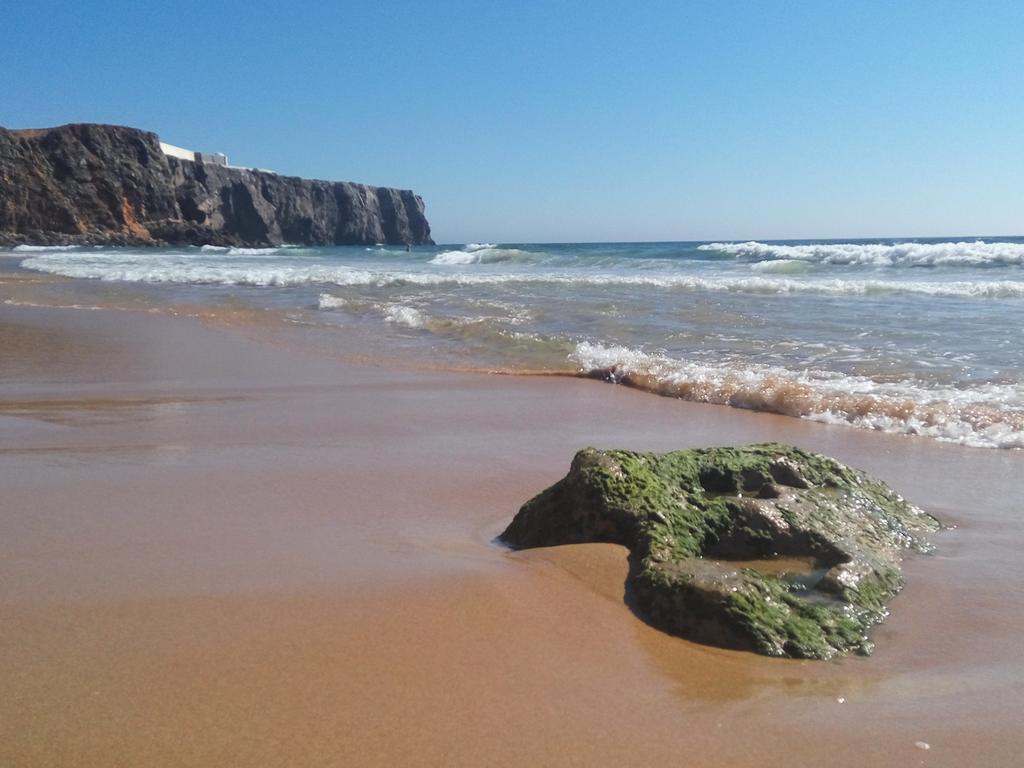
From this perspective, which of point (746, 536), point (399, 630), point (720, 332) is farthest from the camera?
point (720, 332)

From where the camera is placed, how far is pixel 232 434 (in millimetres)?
4938

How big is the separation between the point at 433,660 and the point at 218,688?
0.52 meters

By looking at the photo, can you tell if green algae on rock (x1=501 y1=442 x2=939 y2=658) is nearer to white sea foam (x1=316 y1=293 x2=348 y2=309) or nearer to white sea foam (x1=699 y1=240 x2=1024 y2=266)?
white sea foam (x1=316 y1=293 x2=348 y2=309)

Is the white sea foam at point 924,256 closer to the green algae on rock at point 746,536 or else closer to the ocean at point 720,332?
the ocean at point 720,332

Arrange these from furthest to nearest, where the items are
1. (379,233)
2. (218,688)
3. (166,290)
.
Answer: (379,233) → (166,290) → (218,688)

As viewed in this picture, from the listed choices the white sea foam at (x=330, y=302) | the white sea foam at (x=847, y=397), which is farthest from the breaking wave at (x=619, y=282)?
the white sea foam at (x=847, y=397)

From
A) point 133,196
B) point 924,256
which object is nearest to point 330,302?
point 924,256

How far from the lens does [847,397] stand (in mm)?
6086

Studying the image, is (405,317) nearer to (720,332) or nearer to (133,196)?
(720,332)

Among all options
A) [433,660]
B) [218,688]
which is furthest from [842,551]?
[218,688]

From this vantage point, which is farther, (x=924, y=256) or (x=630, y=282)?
(x=924, y=256)

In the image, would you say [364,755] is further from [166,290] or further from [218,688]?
[166,290]

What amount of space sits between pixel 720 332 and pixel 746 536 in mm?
7030

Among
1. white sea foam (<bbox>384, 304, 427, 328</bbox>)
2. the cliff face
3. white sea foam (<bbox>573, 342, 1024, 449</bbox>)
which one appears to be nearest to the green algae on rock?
white sea foam (<bbox>573, 342, 1024, 449</bbox>)
